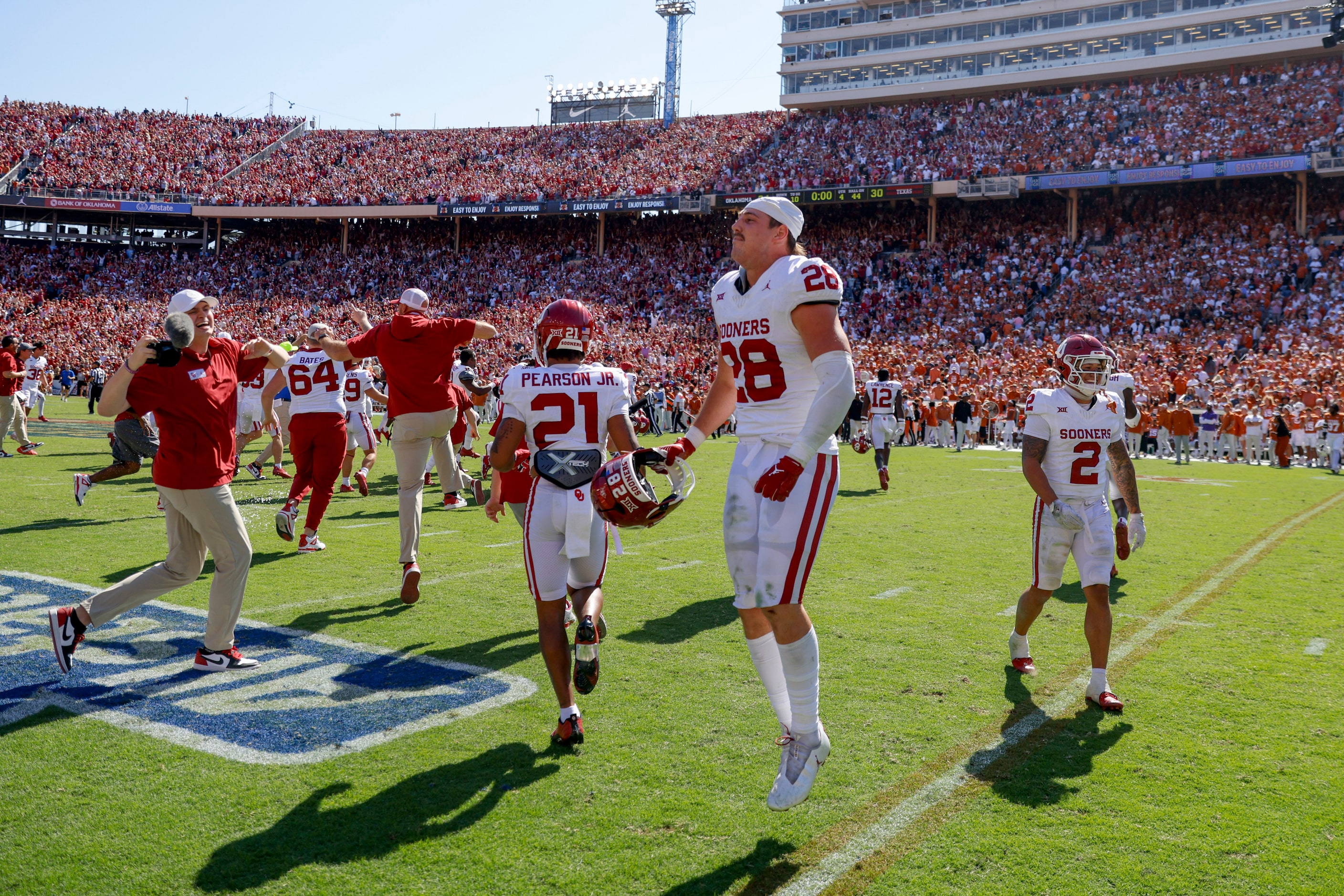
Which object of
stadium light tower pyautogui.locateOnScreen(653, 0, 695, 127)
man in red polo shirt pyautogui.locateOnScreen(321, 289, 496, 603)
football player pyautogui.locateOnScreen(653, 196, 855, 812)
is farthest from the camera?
stadium light tower pyautogui.locateOnScreen(653, 0, 695, 127)

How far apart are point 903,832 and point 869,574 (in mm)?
4894

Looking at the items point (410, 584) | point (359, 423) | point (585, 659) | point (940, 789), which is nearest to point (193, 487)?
point (410, 584)

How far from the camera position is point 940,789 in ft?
12.7

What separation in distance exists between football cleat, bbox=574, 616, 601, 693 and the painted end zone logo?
681 mm

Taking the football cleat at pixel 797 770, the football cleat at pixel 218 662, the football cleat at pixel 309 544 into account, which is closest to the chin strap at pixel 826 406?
the football cleat at pixel 797 770

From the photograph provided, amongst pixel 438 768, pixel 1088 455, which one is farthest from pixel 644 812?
pixel 1088 455

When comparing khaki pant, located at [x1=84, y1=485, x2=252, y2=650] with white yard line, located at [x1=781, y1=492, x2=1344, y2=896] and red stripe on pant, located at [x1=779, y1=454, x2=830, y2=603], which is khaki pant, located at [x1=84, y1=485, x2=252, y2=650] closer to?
red stripe on pant, located at [x1=779, y1=454, x2=830, y2=603]

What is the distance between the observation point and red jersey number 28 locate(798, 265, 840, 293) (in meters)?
3.51

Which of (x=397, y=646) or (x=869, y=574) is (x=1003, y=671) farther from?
(x=397, y=646)

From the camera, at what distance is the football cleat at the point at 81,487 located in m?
10.2

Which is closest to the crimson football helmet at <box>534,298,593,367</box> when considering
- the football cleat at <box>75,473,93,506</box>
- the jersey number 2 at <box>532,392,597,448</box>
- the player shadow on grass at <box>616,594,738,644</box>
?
the jersey number 2 at <box>532,392,597,448</box>

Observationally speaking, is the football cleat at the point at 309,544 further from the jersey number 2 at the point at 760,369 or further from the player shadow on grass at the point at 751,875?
the player shadow on grass at the point at 751,875

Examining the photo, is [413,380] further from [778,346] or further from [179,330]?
[778,346]

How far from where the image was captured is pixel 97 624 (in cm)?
515
